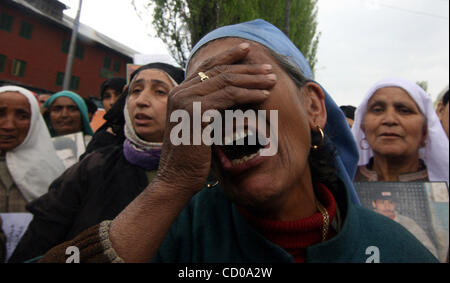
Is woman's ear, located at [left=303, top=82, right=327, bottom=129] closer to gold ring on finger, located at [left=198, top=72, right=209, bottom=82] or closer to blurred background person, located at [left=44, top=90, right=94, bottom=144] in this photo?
gold ring on finger, located at [left=198, top=72, right=209, bottom=82]

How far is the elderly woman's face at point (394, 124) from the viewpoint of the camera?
2432 mm

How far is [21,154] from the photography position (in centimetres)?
294

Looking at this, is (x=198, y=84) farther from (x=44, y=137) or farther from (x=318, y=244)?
(x=44, y=137)

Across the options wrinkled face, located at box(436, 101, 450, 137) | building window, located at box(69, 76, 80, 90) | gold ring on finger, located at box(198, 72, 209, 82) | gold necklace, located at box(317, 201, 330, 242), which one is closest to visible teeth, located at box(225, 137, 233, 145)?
gold ring on finger, located at box(198, 72, 209, 82)

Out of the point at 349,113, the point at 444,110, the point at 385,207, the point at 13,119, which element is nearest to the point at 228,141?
the point at 385,207

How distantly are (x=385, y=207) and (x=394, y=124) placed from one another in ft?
2.96

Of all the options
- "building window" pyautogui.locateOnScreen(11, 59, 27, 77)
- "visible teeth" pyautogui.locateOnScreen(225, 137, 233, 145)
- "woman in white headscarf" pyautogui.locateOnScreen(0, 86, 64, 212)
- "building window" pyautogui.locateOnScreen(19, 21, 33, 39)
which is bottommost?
"woman in white headscarf" pyautogui.locateOnScreen(0, 86, 64, 212)

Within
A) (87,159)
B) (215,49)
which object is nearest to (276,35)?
(215,49)

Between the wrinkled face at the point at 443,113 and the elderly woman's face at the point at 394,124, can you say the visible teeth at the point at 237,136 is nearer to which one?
the elderly woman's face at the point at 394,124

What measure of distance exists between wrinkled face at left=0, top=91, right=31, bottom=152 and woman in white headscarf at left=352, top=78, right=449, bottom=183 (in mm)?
3423

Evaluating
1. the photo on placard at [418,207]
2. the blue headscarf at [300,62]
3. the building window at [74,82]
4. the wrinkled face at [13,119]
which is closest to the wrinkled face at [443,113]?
the photo on placard at [418,207]

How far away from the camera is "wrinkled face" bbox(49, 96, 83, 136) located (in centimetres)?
447

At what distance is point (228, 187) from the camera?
3.65ft

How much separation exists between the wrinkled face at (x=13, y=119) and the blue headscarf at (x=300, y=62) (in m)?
2.47
